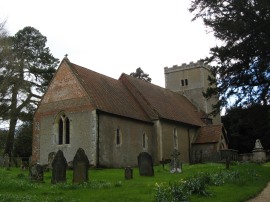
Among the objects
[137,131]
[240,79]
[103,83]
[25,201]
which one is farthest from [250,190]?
[103,83]

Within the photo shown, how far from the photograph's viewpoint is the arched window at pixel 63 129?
1005 inches

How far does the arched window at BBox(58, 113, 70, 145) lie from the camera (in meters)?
25.5

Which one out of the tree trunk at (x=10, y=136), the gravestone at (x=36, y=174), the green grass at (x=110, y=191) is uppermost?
the tree trunk at (x=10, y=136)

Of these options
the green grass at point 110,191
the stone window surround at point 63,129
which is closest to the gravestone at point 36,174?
the green grass at point 110,191

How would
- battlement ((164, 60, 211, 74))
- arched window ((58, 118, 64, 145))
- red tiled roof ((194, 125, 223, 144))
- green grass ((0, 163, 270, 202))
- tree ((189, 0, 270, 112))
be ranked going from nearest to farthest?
green grass ((0, 163, 270, 202))
tree ((189, 0, 270, 112))
arched window ((58, 118, 64, 145))
red tiled roof ((194, 125, 223, 144))
battlement ((164, 60, 211, 74))

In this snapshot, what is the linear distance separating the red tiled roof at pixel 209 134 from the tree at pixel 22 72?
1655 cm

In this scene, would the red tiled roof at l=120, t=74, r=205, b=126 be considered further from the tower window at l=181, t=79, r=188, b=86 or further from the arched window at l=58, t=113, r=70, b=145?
the arched window at l=58, t=113, r=70, b=145

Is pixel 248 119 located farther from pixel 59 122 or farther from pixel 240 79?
pixel 59 122

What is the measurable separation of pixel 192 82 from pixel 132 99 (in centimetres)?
1464

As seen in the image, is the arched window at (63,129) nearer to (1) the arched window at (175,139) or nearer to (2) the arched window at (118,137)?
(2) the arched window at (118,137)

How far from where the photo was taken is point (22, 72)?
123ft

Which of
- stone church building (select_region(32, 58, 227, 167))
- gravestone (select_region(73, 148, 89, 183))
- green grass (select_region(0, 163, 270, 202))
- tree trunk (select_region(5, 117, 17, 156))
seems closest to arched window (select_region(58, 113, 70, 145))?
stone church building (select_region(32, 58, 227, 167))

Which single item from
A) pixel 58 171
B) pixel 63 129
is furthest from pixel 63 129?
pixel 58 171

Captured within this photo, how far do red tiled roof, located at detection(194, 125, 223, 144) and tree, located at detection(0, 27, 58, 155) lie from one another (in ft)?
54.3
